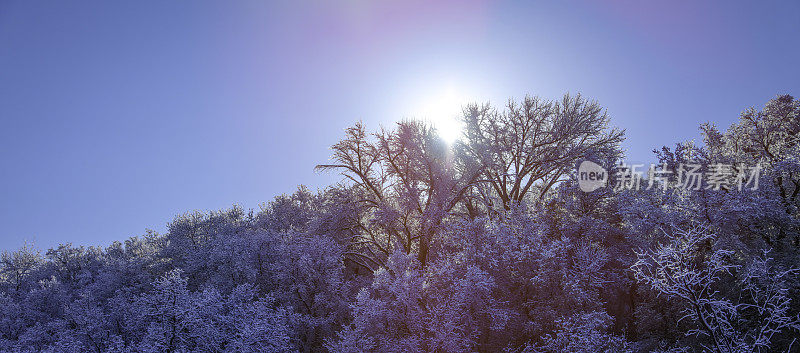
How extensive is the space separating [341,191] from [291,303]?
9.04m

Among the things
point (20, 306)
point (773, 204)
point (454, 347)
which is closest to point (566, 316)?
point (454, 347)

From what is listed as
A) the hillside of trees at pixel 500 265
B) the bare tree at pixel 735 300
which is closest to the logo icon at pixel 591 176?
the hillside of trees at pixel 500 265

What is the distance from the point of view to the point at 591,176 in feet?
80.7

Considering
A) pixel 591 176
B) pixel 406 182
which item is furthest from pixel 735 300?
pixel 406 182

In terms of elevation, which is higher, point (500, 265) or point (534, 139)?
point (534, 139)

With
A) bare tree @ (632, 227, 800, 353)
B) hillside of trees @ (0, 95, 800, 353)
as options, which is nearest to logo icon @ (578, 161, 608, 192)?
hillside of trees @ (0, 95, 800, 353)

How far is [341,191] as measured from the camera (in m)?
28.9

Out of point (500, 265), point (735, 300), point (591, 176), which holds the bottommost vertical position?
point (735, 300)

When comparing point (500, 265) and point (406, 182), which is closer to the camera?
point (500, 265)

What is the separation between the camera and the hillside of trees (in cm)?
1684

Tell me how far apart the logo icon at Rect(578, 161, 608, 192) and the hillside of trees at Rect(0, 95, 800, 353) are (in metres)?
0.60

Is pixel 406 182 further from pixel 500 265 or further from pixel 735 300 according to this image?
pixel 735 300

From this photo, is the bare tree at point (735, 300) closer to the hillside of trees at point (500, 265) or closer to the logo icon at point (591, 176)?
the hillside of trees at point (500, 265)

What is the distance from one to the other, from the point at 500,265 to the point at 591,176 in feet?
34.2
